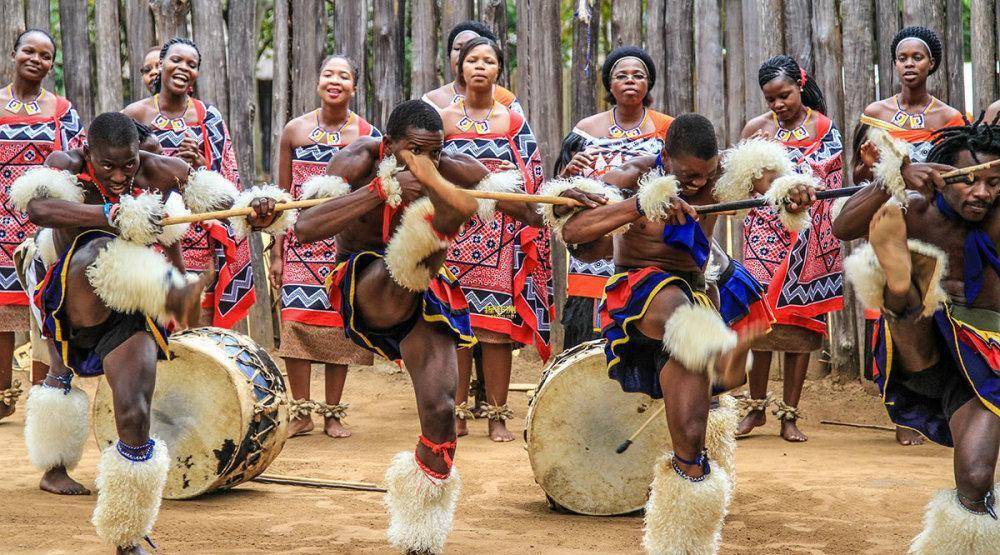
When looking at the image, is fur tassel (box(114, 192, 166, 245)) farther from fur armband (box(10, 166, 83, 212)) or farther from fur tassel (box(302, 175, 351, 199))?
fur tassel (box(302, 175, 351, 199))

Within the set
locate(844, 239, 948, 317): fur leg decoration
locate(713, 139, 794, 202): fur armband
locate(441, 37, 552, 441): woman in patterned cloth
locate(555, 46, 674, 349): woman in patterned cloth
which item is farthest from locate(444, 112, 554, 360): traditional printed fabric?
locate(844, 239, 948, 317): fur leg decoration

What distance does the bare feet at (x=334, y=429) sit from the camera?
760 cm

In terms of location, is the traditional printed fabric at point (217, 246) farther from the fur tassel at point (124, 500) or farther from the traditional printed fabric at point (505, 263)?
the fur tassel at point (124, 500)

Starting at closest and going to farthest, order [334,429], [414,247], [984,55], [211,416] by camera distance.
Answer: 1. [414,247]
2. [211,416]
3. [334,429]
4. [984,55]

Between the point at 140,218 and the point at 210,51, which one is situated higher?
the point at 210,51

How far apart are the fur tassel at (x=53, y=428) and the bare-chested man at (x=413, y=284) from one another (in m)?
1.73

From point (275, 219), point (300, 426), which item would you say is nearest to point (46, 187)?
point (275, 219)

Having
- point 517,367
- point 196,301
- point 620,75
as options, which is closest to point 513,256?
point 620,75

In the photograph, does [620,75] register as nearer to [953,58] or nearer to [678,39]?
[678,39]

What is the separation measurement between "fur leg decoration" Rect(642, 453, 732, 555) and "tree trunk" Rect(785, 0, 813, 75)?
4.68 m

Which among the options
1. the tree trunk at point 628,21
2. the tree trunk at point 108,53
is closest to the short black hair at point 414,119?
the tree trunk at point 628,21

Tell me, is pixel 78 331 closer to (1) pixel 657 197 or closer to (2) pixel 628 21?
(1) pixel 657 197

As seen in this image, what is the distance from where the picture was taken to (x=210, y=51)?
917cm

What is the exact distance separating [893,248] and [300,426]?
4309 mm
